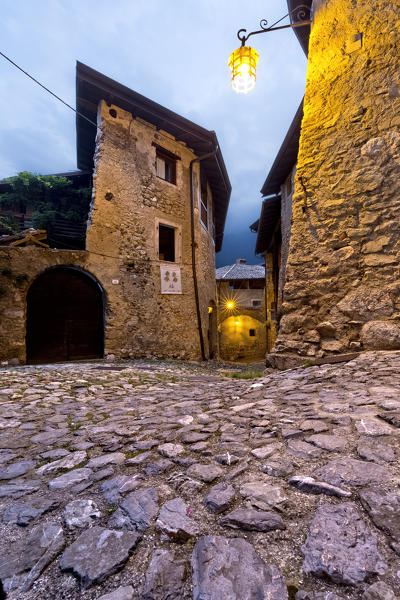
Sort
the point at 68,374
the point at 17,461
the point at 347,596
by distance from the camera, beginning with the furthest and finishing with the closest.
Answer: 1. the point at 68,374
2. the point at 17,461
3. the point at 347,596

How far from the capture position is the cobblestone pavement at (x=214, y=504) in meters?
0.70

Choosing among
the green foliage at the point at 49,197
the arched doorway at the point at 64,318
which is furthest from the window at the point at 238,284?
the arched doorway at the point at 64,318

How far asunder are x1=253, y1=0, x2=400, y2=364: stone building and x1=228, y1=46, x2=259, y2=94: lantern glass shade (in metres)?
0.93

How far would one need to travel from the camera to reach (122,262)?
26.6ft

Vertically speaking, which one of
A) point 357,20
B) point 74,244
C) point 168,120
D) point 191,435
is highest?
point 168,120

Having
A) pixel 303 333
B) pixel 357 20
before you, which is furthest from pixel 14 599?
pixel 357 20

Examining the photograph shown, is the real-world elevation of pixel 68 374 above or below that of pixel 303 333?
below

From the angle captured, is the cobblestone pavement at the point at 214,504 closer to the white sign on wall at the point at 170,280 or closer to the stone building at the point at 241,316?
the white sign on wall at the point at 170,280

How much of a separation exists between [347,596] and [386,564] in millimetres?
143

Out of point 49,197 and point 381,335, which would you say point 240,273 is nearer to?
point 49,197

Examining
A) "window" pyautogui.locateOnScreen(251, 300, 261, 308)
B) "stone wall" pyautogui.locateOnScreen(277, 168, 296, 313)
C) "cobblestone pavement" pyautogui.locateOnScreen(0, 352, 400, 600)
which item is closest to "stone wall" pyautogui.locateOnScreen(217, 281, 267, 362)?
"window" pyautogui.locateOnScreen(251, 300, 261, 308)

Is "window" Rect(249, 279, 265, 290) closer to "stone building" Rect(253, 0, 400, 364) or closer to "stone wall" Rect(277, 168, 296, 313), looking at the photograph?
"stone wall" Rect(277, 168, 296, 313)

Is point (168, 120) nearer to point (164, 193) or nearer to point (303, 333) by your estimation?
point (164, 193)

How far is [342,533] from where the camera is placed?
0.79 m
